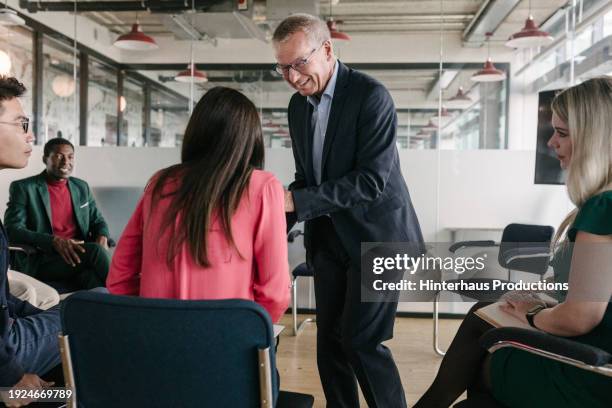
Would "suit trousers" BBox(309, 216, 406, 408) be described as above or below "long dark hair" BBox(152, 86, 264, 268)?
below

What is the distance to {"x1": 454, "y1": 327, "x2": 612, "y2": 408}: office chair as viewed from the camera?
116 cm

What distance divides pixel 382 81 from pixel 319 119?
300 centimetres

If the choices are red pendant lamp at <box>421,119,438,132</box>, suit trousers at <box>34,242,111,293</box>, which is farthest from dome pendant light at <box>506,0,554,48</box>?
suit trousers at <box>34,242,111,293</box>

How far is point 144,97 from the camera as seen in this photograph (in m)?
4.99

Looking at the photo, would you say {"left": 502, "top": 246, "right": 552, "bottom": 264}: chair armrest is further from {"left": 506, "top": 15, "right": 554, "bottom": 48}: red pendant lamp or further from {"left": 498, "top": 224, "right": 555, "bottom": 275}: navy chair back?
{"left": 506, "top": 15, "right": 554, "bottom": 48}: red pendant lamp

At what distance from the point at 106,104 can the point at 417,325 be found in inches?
140

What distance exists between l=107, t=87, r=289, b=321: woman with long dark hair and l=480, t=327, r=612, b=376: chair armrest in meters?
0.56

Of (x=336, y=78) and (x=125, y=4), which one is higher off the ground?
→ (x=125, y=4)

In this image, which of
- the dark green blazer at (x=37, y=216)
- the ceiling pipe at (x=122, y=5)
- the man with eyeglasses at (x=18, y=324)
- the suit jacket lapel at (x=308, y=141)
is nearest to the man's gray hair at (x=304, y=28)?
the suit jacket lapel at (x=308, y=141)

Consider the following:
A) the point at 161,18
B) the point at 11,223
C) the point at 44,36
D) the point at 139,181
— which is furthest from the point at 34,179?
the point at 44,36

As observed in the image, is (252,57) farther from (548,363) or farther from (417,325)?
(548,363)

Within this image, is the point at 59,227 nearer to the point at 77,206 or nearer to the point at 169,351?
the point at 77,206

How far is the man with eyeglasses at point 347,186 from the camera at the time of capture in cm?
179

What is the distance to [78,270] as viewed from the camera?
11.1 feet
